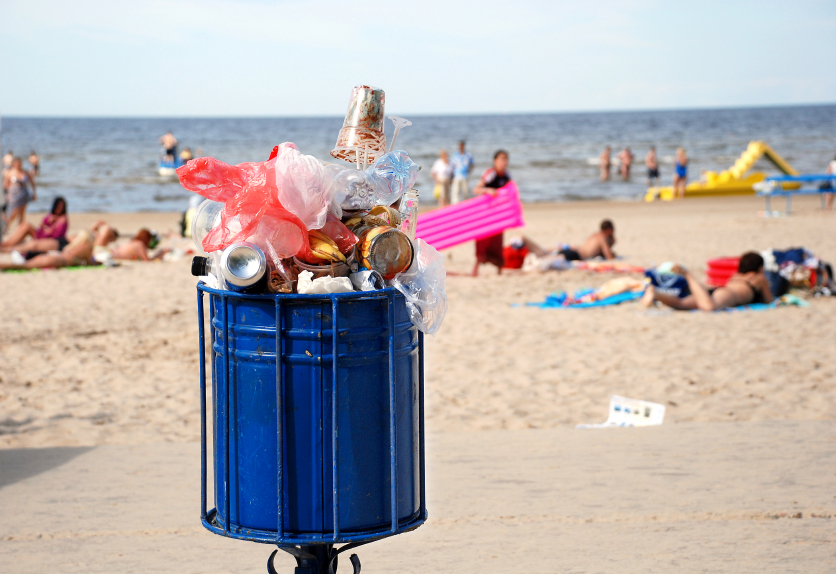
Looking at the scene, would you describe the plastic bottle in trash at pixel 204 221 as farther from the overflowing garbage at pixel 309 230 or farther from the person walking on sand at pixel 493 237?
the person walking on sand at pixel 493 237

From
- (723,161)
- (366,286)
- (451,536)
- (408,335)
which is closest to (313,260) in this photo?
(366,286)

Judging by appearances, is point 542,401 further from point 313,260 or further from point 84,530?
point 313,260

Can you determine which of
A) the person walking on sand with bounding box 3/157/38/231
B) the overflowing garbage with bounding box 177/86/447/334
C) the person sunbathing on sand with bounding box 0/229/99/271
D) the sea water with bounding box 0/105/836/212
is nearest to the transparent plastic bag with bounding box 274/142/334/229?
the overflowing garbage with bounding box 177/86/447/334

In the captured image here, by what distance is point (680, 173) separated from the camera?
23.1 metres

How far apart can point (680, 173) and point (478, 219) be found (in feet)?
45.7

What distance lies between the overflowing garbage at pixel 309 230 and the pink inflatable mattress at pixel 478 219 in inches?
332

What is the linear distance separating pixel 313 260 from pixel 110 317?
7.19 m

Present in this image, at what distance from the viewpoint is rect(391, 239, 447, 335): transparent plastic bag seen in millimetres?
2238

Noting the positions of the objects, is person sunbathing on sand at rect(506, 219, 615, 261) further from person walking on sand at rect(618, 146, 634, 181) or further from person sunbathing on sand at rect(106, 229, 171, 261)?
person walking on sand at rect(618, 146, 634, 181)

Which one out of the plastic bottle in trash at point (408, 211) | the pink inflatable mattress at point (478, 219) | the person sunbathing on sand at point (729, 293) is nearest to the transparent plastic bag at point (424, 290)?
the plastic bottle in trash at point (408, 211)

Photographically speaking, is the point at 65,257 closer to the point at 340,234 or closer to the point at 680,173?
the point at 340,234

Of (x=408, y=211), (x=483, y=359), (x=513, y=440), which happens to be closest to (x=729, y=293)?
(x=483, y=359)

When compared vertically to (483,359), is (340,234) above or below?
above

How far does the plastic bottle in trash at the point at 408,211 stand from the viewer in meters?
2.50
